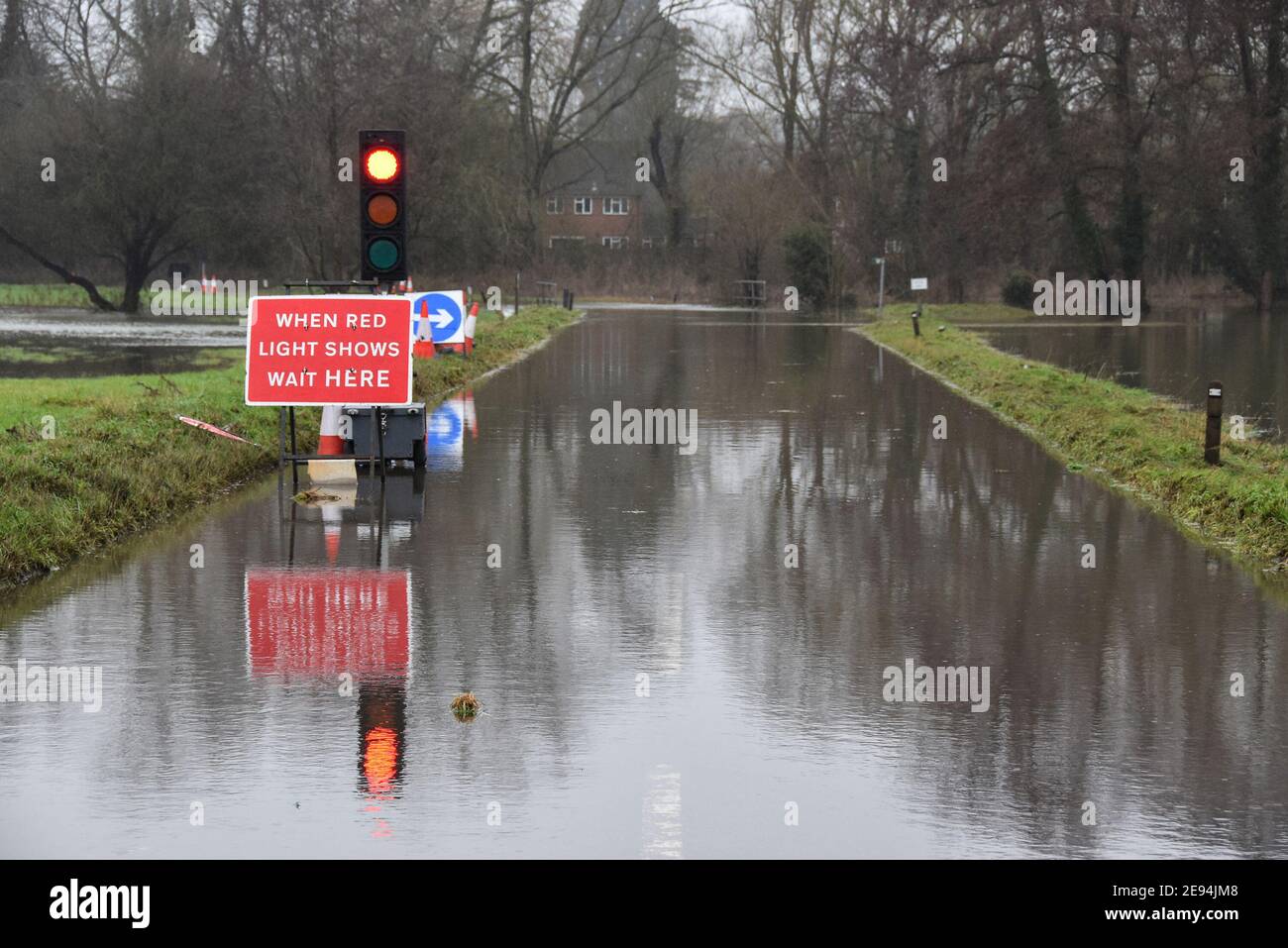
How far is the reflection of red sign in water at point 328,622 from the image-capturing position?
9016 mm

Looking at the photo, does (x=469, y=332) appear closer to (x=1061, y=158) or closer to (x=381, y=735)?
(x=381, y=735)

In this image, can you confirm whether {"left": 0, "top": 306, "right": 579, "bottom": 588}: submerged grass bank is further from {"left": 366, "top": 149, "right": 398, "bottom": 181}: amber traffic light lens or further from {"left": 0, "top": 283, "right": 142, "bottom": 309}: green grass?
{"left": 0, "top": 283, "right": 142, "bottom": 309}: green grass

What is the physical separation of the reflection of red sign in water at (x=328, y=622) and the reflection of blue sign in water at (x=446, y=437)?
5.80 metres

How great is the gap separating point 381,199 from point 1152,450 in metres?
7.76

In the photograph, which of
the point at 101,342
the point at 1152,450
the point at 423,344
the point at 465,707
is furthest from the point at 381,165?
the point at 101,342

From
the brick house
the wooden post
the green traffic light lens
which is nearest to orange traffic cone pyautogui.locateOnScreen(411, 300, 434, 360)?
the green traffic light lens

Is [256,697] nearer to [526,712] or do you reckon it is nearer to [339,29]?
[526,712]

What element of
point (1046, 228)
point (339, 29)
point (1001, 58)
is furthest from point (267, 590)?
point (1046, 228)

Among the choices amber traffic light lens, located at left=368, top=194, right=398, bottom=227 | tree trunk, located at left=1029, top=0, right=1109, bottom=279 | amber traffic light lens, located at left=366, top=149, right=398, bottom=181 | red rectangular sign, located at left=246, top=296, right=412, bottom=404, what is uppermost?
tree trunk, located at left=1029, top=0, right=1109, bottom=279

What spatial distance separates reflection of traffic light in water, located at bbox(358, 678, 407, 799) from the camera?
6.92 m

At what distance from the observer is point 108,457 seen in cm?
1459

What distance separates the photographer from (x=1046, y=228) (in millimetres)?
67062

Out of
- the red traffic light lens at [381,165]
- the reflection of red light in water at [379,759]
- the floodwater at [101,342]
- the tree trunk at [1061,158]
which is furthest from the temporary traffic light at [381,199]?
the tree trunk at [1061,158]

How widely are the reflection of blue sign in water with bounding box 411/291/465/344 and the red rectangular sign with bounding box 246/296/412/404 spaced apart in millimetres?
15331
